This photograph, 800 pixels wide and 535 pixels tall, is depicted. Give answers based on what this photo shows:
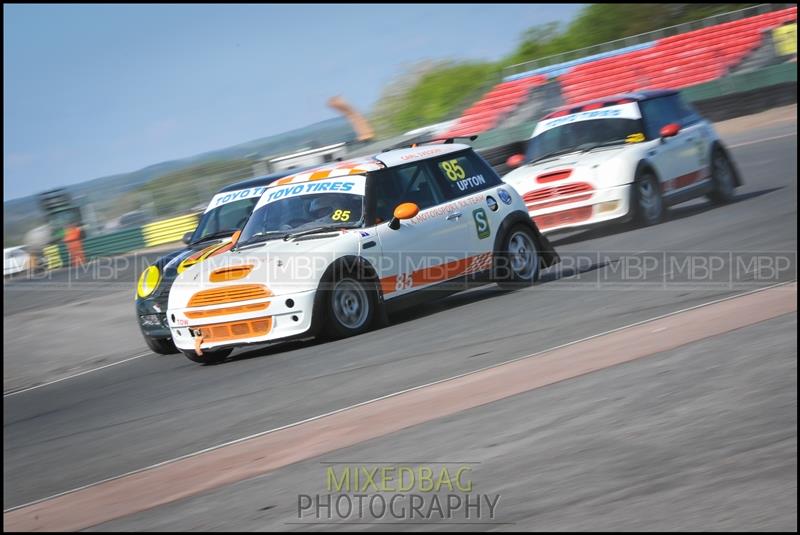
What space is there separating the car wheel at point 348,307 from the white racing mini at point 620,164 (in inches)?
193

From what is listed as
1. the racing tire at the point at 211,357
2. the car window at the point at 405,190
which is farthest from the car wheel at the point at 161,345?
the car window at the point at 405,190

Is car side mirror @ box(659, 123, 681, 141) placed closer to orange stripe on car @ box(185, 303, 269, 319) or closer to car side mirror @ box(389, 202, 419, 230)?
car side mirror @ box(389, 202, 419, 230)

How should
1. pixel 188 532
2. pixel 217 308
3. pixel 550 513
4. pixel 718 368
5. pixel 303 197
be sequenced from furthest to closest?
pixel 303 197, pixel 217 308, pixel 718 368, pixel 188 532, pixel 550 513

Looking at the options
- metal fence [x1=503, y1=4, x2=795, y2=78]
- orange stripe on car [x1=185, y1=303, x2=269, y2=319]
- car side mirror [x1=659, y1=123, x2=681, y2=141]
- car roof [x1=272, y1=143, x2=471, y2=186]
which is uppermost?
metal fence [x1=503, y1=4, x2=795, y2=78]

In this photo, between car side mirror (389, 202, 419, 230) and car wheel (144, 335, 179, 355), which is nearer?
car side mirror (389, 202, 419, 230)

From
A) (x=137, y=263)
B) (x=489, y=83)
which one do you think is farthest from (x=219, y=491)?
(x=489, y=83)

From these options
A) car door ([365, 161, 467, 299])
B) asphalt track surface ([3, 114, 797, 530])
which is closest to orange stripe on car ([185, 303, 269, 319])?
asphalt track surface ([3, 114, 797, 530])

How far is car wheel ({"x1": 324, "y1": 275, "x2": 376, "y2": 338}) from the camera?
9266 millimetres

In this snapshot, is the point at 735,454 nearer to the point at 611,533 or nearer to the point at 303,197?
the point at 611,533

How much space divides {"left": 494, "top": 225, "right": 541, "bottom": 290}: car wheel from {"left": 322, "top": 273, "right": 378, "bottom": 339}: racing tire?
1.80 metres

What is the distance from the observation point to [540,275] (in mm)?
12180

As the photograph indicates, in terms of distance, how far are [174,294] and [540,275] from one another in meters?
4.46

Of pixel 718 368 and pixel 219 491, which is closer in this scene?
pixel 219 491

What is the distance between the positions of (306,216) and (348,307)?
3.42ft
